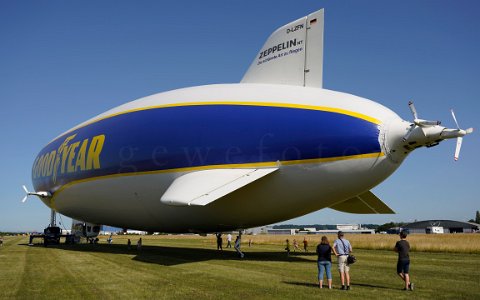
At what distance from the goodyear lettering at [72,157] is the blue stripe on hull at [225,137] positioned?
3.29 ft

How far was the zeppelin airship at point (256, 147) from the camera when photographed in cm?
1720

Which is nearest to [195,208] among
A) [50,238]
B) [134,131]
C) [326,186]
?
[134,131]

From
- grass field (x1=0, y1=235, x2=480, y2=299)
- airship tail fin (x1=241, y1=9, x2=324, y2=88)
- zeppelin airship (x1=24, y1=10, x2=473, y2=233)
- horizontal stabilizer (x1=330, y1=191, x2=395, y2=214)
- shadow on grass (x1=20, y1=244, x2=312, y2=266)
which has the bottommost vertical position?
shadow on grass (x1=20, y1=244, x2=312, y2=266)

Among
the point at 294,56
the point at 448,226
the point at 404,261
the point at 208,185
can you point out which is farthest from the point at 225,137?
the point at 448,226

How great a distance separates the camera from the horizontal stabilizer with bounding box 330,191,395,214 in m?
24.2

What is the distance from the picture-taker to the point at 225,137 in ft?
63.1

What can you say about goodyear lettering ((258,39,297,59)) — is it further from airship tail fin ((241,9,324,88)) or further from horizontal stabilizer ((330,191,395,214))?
horizontal stabilizer ((330,191,395,214))

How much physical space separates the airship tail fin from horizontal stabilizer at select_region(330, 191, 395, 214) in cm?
795

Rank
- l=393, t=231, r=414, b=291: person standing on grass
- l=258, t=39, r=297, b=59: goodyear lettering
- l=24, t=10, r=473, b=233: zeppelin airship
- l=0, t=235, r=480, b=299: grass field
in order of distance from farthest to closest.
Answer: l=258, t=39, r=297, b=59: goodyear lettering
l=24, t=10, r=473, b=233: zeppelin airship
l=393, t=231, r=414, b=291: person standing on grass
l=0, t=235, r=480, b=299: grass field

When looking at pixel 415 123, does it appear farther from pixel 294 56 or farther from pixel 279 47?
pixel 279 47

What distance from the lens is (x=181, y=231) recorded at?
981 inches

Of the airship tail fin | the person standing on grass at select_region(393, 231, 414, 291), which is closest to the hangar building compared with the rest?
the airship tail fin

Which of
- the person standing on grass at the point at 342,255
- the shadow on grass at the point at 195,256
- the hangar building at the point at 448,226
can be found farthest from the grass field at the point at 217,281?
the hangar building at the point at 448,226

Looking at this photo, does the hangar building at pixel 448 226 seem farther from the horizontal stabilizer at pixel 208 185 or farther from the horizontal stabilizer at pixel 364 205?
the horizontal stabilizer at pixel 208 185
